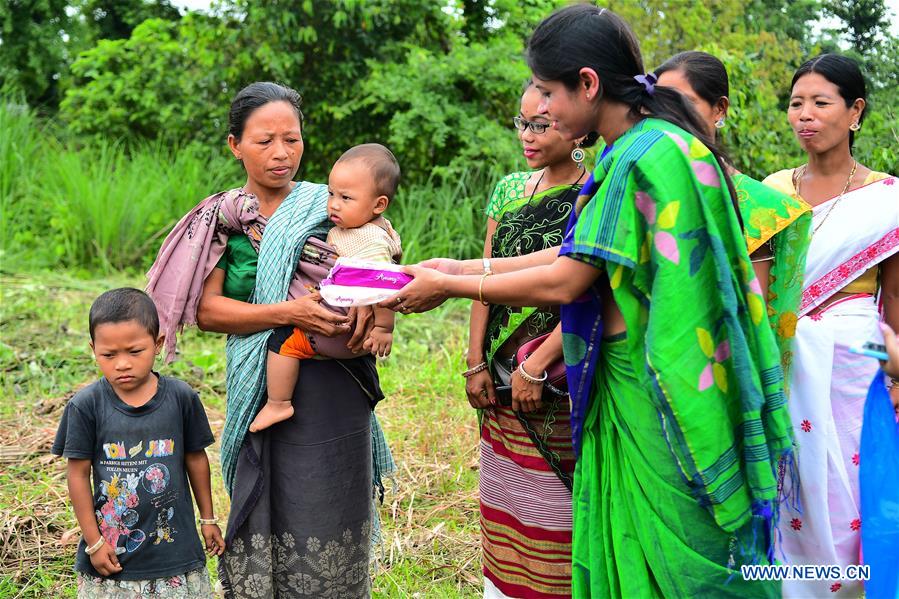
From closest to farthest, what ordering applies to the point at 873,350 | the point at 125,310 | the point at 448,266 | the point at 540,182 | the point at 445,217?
the point at 873,350 → the point at 125,310 → the point at 448,266 → the point at 540,182 → the point at 445,217

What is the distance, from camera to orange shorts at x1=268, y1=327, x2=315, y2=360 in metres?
2.79

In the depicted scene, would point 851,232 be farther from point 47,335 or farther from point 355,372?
point 47,335

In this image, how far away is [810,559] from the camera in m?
2.99

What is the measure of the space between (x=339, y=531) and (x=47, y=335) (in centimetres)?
440

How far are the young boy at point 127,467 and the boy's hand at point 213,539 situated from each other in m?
0.09

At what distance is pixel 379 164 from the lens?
2807mm

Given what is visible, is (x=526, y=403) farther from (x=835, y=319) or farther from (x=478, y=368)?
(x=835, y=319)

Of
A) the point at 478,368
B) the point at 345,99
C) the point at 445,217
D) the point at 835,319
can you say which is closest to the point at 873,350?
the point at 835,319

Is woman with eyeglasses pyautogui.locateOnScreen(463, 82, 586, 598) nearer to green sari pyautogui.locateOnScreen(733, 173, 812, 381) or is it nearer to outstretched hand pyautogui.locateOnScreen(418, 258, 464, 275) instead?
outstretched hand pyautogui.locateOnScreen(418, 258, 464, 275)

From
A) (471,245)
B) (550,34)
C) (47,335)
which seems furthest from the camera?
(471,245)

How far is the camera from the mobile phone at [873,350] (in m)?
2.23

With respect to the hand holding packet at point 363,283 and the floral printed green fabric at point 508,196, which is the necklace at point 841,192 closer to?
the floral printed green fabric at point 508,196

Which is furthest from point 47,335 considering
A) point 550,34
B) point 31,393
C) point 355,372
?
point 550,34

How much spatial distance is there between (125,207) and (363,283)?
6552 millimetres
